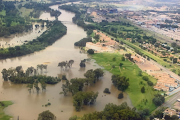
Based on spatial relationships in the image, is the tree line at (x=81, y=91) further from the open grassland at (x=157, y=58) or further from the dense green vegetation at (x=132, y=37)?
the dense green vegetation at (x=132, y=37)

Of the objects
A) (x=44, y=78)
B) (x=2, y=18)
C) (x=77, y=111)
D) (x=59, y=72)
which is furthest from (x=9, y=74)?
(x=2, y=18)

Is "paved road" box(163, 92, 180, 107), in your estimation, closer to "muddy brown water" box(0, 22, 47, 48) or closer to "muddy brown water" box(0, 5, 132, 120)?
"muddy brown water" box(0, 5, 132, 120)

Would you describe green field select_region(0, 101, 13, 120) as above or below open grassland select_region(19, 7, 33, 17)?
below

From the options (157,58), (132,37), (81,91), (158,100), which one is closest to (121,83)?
(158,100)

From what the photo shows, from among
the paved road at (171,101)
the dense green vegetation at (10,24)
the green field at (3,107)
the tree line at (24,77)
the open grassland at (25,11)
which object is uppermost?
the open grassland at (25,11)

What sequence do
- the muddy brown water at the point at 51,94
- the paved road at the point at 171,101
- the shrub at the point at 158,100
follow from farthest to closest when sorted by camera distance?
→ the paved road at the point at 171,101 → the shrub at the point at 158,100 → the muddy brown water at the point at 51,94

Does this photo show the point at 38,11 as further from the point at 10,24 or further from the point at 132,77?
the point at 132,77

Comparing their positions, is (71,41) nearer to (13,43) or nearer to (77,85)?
(13,43)

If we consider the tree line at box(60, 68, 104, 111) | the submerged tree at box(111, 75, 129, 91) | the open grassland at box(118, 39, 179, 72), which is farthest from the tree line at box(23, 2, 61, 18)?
the submerged tree at box(111, 75, 129, 91)

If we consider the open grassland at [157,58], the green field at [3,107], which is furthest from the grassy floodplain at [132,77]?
the green field at [3,107]
